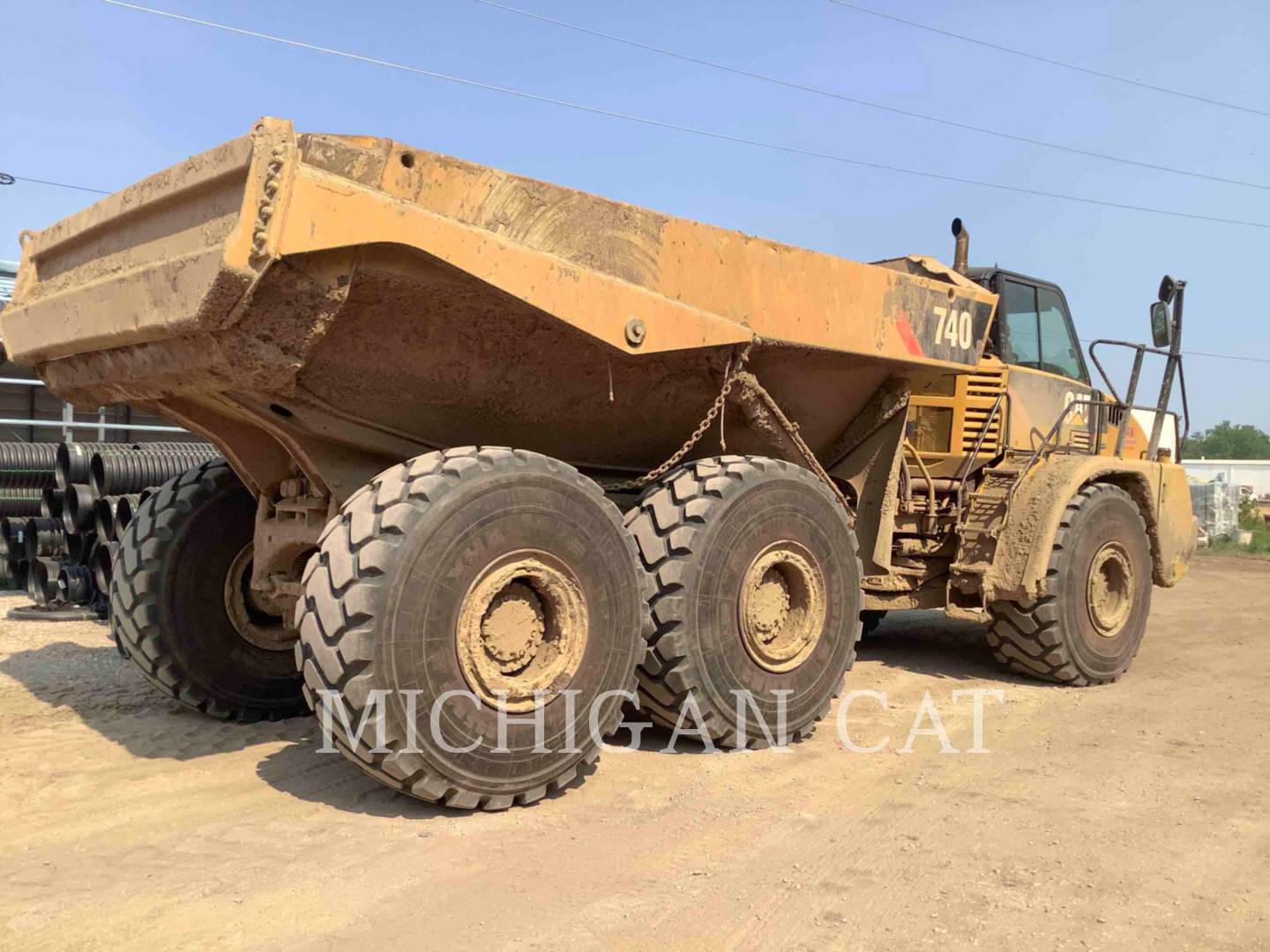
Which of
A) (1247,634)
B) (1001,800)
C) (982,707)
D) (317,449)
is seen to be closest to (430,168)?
(317,449)

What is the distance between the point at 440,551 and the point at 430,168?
131 centimetres

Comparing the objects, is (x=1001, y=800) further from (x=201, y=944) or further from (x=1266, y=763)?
(x=201, y=944)

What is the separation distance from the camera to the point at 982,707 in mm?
5543

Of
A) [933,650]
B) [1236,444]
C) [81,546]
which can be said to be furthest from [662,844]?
[1236,444]

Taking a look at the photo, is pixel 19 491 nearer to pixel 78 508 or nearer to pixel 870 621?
pixel 78 508

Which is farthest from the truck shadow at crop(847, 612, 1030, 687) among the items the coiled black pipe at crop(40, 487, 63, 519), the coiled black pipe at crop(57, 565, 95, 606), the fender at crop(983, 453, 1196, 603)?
the coiled black pipe at crop(40, 487, 63, 519)

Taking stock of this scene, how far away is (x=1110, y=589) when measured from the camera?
6.57 m

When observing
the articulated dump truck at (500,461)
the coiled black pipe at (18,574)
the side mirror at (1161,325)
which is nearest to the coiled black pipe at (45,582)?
the coiled black pipe at (18,574)

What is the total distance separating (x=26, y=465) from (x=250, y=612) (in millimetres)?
6072

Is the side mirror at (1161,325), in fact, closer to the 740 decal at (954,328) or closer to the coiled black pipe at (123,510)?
the 740 decal at (954,328)

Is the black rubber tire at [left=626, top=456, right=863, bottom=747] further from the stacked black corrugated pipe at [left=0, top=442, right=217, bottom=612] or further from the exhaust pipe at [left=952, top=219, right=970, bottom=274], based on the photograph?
the stacked black corrugated pipe at [left=0, top=442, right=217, bottom=612]

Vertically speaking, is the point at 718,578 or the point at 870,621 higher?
the point at 718,578

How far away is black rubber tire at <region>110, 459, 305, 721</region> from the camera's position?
15.4 ft

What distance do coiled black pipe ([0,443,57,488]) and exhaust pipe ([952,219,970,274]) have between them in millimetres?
8021
